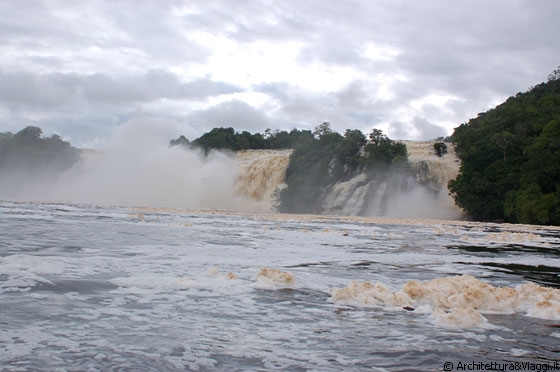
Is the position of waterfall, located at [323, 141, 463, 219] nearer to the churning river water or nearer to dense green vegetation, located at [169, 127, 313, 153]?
dense green vegetation, located at [169, 127, 313, 153]

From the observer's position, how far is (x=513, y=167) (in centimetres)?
4666

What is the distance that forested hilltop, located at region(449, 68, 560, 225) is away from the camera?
41156 mm

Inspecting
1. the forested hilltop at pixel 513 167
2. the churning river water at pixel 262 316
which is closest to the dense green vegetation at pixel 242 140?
the forested hilltop at pixel 513 167

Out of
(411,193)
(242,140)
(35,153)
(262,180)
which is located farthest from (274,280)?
(35,153)

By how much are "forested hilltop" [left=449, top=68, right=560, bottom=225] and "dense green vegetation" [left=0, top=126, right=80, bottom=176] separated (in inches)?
2488

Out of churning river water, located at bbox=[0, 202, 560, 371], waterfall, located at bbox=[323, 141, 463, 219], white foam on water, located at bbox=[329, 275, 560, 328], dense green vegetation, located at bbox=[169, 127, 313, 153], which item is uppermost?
dense green vegetation, located at bbox=[169, 127, 313, 153]

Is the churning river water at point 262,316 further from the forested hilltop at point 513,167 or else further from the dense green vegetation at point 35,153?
the dense green vegetation at point 35,153

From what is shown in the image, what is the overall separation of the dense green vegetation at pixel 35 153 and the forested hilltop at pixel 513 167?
63.2 m

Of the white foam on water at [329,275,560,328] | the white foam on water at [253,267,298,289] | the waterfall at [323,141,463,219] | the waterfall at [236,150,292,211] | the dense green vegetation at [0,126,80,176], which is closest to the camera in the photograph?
the white foam on water at [329,275,560,328]

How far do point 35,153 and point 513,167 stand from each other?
256 ft

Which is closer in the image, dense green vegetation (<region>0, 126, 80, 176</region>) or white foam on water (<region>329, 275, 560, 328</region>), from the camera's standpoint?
white foam on water (<region>329, 275, 560, 328</region>)

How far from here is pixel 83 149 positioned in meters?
91.0

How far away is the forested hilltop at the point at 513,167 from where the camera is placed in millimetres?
41156

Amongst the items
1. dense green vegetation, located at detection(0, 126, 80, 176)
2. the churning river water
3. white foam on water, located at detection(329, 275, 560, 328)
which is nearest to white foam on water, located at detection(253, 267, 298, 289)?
the churning river water
